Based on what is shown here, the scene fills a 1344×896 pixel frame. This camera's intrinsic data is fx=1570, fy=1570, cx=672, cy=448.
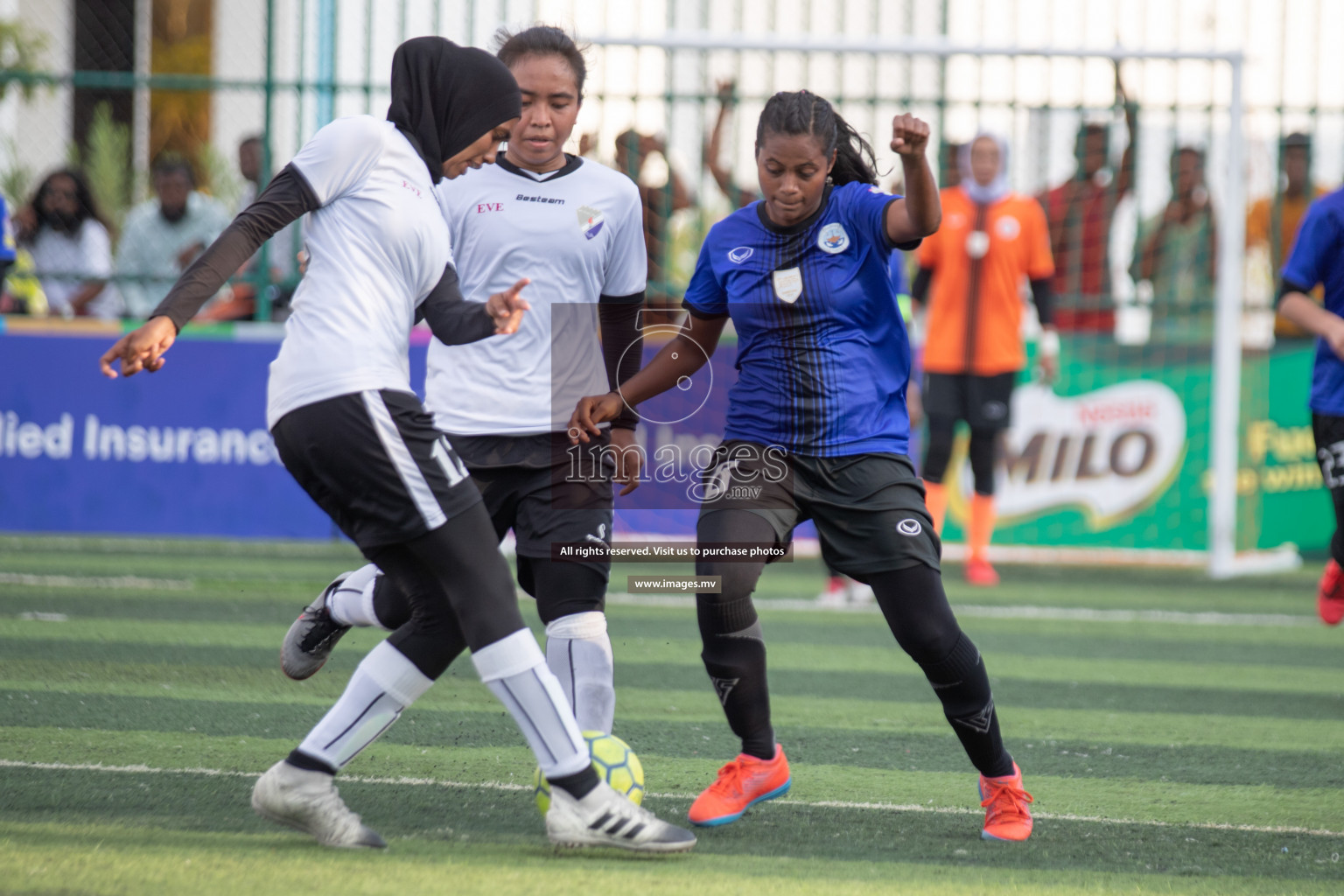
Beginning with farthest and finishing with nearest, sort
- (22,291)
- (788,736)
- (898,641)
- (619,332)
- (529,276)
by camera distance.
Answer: (22,291)
(788,736)
(619,332)
(529,276)
(898,641)

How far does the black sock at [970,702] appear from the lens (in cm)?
388

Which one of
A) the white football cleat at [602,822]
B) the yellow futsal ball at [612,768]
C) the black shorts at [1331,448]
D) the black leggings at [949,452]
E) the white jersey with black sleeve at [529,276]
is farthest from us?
the black leggings at [949,452]

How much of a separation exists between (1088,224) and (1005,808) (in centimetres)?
789

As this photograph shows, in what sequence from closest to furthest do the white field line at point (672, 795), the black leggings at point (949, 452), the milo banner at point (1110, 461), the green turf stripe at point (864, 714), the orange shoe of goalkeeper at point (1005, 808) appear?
the orange shoe of goalkeeper at point (1005, 808) → the white field line at point (672, 795) → the green turf stripe at point (864, 714) → the black leggings at point (949, 452) → the milo banner at point (1110, 461)

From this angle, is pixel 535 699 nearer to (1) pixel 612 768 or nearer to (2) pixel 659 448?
(1) pixel 612 768

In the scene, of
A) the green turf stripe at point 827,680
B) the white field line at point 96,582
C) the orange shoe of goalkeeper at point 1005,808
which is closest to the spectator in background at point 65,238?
the white field line at point 96,582

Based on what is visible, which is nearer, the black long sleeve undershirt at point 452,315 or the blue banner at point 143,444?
the black long sleeve undershirt at point 452,315

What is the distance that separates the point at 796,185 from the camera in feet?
12.9

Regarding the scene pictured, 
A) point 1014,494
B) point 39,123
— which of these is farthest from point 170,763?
point 39,123

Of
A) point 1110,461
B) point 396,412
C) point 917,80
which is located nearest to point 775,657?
point 396,412

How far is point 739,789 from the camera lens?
405 centimetres

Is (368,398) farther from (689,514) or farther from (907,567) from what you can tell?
(689,514)

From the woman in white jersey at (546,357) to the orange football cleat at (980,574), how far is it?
5736mm

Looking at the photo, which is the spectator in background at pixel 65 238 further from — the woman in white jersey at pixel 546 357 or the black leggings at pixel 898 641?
the black leggings at pixel 898 641
